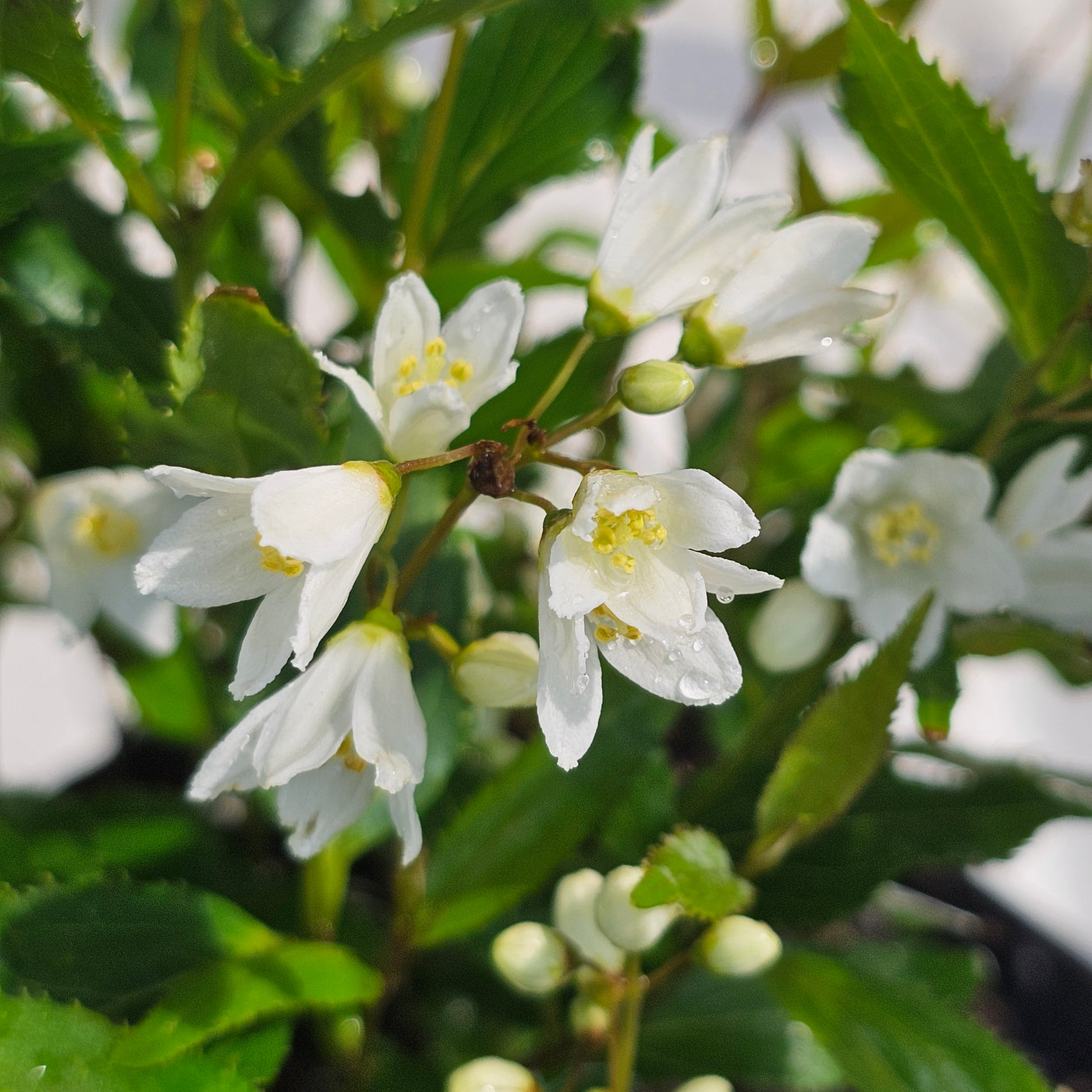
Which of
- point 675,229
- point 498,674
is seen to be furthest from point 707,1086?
point 675,229

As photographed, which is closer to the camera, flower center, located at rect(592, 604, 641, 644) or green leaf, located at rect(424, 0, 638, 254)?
flower center, located at rect(592, 604, 641, 644)

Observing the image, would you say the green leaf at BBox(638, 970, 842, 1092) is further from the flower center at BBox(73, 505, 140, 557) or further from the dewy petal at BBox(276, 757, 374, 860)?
the flower center at BBox(73, 505, 140, 557)

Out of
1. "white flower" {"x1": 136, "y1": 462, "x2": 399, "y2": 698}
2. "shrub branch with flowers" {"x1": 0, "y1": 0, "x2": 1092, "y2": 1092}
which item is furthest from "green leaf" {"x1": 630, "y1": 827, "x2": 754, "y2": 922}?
"white flower" {"x1": 136, "y1": 462, "x2": 399, "y2": 698}

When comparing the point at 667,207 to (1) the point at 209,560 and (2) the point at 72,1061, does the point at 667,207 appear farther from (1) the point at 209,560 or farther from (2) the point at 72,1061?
(2) the point at 72,1061

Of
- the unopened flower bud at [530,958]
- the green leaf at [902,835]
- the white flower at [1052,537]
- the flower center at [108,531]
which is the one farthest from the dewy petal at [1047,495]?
the flower center at [108,531]

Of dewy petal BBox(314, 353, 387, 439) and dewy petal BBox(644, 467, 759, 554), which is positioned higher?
dewy petal BBox(314, 353, 387, 439)

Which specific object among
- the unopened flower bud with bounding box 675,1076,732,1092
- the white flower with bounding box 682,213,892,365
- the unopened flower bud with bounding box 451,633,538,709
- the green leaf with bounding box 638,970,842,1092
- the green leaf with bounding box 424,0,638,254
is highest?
the green leaf with bounding box 424,0,638,254

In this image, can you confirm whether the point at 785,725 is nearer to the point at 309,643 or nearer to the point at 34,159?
the point at 309,643
